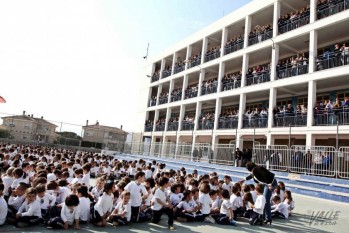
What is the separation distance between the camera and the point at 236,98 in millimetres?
28375

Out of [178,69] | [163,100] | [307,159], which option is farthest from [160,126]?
[307,159]

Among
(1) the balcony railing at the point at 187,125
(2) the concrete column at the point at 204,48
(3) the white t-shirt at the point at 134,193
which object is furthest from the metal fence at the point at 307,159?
(2) the concrete column at the point at 204,48

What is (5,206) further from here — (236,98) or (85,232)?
(236,98)

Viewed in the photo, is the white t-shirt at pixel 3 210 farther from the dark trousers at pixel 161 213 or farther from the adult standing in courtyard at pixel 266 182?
the adult standing in courtyard at pixel 266 182

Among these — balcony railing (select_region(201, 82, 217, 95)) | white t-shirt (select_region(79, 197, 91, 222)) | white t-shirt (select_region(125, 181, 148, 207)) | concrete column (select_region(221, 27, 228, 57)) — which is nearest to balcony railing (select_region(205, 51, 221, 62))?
concrete column (select_region(221, 27, 228, 57))

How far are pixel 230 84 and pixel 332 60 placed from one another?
9177 millimetres

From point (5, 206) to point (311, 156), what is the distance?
13.8 m

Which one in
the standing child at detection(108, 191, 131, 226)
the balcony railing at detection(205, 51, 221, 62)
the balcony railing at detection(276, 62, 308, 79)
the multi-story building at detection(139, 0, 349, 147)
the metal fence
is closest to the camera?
the standing child at detection(108, 191, 131, 226)

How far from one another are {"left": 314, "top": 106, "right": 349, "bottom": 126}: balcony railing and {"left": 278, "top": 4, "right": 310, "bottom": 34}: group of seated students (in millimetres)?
6664

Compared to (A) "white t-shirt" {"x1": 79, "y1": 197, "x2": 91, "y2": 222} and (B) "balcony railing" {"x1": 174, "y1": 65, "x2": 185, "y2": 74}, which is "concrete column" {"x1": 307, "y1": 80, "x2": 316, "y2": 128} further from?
(B) "balcony railing" {"x1": 174, "y1": 65, "x2": 185, "y2": 74}

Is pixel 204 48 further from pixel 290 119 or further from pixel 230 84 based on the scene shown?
pixel 290 119

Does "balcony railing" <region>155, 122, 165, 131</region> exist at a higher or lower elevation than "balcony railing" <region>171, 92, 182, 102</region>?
lower

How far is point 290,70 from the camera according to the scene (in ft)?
69.9

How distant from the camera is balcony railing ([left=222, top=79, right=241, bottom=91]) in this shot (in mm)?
25933
